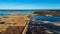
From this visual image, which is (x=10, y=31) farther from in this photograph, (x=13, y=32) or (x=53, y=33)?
(x=53, y=33)

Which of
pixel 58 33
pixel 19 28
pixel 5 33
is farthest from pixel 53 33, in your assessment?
pixel 5 33

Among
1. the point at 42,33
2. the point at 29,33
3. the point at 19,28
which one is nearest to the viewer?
the point at 29,33

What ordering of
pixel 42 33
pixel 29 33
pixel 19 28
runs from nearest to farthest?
pixel 29 33 → pixel 42 33 → pixel 19 28

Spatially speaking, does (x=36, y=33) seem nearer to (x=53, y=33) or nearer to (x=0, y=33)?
(x=53, y=33)

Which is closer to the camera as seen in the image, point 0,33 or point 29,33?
point 29,33

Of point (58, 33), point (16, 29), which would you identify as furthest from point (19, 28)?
point (58, 33)

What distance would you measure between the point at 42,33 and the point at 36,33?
26 cm

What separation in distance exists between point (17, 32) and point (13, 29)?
0.68 ft

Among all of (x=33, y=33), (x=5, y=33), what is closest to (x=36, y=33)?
(x=33, y=33)

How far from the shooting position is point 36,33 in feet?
19.9

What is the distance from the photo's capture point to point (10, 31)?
20.5 ft

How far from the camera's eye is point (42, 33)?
20.2ft

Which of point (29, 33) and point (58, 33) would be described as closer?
point (29, 33)

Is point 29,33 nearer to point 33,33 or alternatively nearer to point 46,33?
point 33,33
